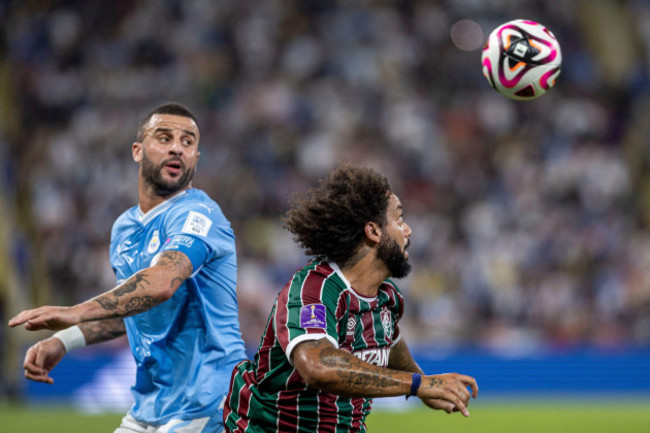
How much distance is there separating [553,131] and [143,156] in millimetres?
13694

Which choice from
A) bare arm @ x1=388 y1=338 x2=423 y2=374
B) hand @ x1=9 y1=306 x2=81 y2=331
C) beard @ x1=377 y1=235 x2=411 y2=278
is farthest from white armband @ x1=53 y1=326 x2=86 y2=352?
beard @ x1=377 y1=235 x2=411 y2=278

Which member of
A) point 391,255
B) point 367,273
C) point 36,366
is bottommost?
point 36,366

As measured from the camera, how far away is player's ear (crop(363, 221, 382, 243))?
13.5ft

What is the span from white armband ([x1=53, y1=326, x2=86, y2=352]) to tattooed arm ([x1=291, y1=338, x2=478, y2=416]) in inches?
73.4

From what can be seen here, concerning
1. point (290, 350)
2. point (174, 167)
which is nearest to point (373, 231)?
point (290, 350)

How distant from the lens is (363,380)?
11.7ft

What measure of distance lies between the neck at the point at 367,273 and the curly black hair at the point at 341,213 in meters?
0.05

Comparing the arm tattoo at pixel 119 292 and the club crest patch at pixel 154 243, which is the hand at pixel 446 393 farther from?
the club crest patch at pixel 154 243

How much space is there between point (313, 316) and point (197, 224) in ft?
→ 3.87

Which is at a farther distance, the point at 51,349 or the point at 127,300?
the point at 51,349

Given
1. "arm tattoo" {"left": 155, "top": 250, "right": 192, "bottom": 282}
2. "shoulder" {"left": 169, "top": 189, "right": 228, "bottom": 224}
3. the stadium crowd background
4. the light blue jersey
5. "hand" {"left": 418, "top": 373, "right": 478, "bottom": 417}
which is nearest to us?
"hand" {"left": 418, "top": 373, "right": 478, "bottom": 417}

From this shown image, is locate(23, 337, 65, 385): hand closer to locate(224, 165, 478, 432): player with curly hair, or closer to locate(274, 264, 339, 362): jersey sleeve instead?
locate(224, 165, 478, 432): player with curly hair

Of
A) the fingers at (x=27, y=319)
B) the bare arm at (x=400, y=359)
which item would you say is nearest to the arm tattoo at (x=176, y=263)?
the fingers at (x=27, y=319)

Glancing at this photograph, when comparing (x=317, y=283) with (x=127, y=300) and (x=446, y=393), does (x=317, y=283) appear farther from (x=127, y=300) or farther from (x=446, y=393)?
(x=127, y=300)
